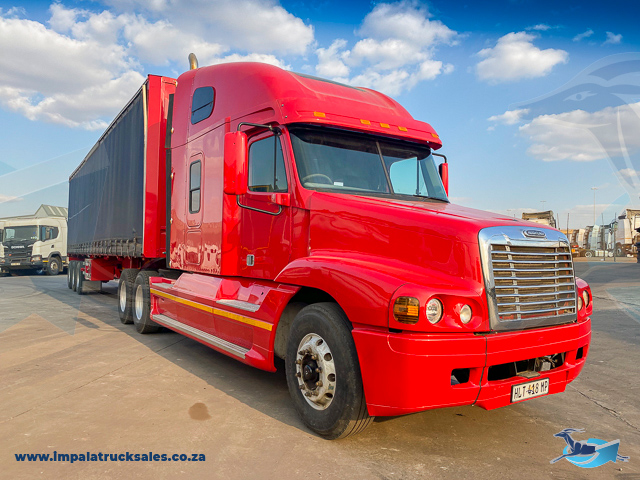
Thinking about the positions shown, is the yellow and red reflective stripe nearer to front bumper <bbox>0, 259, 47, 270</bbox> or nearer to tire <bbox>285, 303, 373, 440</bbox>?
tire <bbox>285, 303, 373, 440</bbox>

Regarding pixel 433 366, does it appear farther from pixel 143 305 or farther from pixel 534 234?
pixel 143 305

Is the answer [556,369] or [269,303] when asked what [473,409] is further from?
[269,303]

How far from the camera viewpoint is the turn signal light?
325 centimetres

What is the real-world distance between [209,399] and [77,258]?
555 inches

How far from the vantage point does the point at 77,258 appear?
17.0 metres

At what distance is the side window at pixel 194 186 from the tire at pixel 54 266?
23.9 m

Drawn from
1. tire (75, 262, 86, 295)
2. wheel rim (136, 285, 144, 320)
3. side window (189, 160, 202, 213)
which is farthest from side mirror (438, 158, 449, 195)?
tire (75, 262, 86, 295)

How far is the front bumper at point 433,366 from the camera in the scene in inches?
128

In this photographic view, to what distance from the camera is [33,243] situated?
1035 inches

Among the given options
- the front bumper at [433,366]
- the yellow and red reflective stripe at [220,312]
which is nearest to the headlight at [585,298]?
the front bumper at [433,366]

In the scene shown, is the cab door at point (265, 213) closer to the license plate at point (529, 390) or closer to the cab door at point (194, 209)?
the cab door at point (194, 209)

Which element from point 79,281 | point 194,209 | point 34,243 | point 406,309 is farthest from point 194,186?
point 34,243

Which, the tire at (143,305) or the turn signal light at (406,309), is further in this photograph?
the tire at (143,305)

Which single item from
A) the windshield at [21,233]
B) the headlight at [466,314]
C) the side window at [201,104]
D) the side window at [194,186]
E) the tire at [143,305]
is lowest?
the tire at [143,305]
